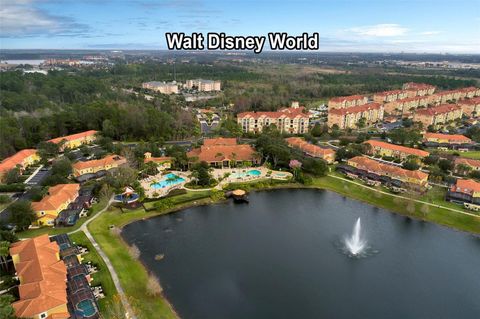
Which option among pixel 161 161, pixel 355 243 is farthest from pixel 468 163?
pixel 161 161

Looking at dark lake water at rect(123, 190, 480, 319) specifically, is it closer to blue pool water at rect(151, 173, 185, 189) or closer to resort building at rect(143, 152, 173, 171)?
blue pool water at rect(151, 173, 185, 189)

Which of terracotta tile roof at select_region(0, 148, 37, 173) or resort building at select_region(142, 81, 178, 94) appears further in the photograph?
resort building at select_region(142, 81, 178, 94)

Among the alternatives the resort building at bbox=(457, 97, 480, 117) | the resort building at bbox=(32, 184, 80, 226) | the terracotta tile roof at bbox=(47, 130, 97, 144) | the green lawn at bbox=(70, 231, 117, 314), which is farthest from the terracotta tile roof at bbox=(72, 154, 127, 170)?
the resort building at bbox=(457, 97, 480, 117)

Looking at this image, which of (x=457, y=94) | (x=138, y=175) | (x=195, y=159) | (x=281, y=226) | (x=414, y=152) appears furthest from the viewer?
(x=457, y=94)

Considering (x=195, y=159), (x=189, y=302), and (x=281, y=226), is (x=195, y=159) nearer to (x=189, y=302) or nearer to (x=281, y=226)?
(x=281, y=226)

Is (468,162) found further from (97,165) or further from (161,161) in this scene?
(97,165)

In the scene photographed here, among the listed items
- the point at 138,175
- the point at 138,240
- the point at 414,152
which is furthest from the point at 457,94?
the point at 138,240
